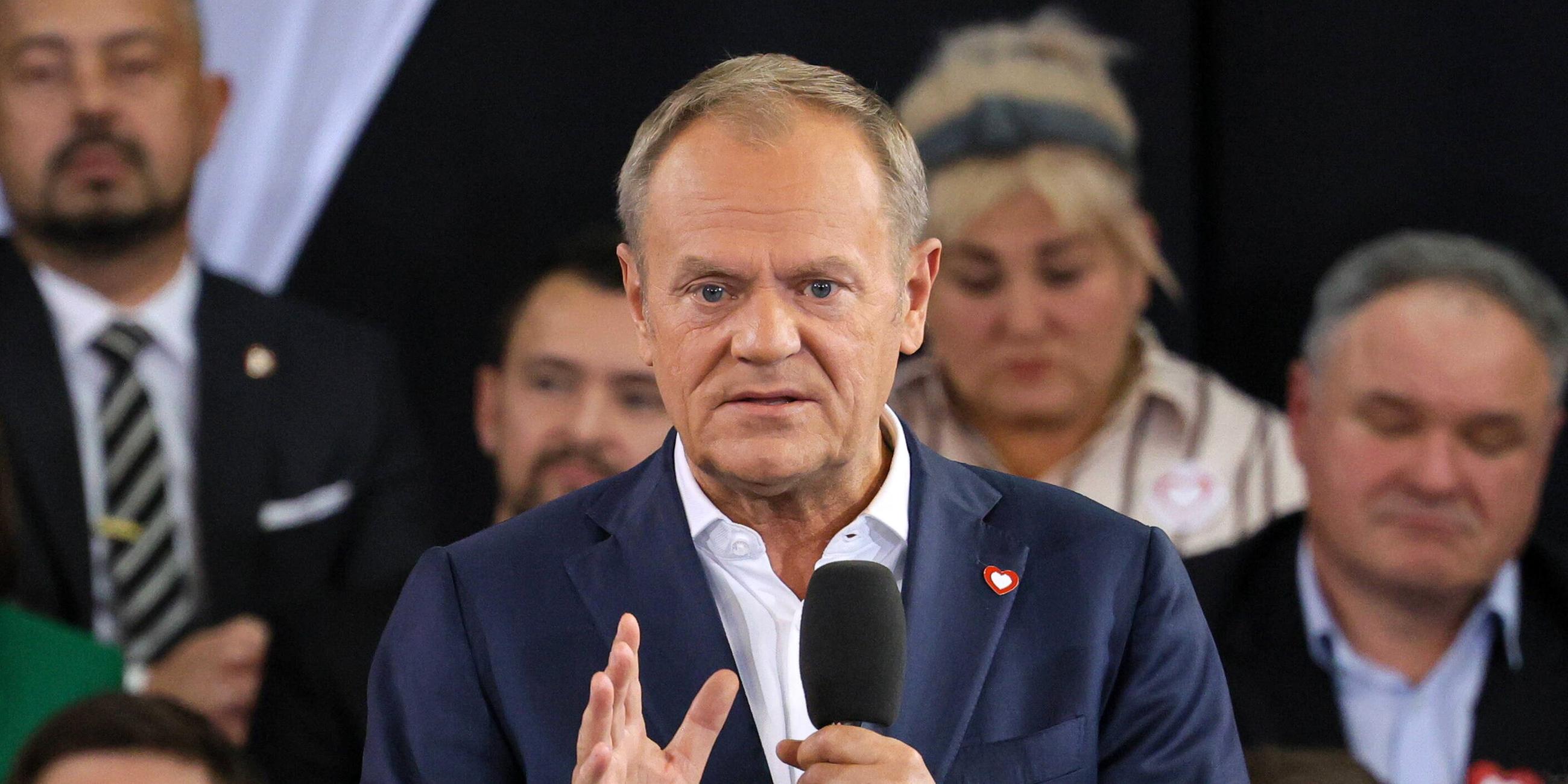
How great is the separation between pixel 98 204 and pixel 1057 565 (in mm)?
2687

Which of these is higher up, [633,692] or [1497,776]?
[633,692]

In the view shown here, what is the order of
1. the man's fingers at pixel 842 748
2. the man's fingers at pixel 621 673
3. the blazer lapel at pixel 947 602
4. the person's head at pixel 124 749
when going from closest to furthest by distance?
the man's fingers at pixel 842 748 < the man's fingers at pixel 621 673 < the blazer lapel at pixel 947 602 < the person's head at pixel 124 749

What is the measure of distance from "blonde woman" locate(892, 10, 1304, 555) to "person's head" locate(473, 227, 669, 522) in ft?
2.07

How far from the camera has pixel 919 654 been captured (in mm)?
1719

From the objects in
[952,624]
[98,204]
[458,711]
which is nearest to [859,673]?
[952,624]

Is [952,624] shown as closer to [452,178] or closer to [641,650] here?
[641,650]

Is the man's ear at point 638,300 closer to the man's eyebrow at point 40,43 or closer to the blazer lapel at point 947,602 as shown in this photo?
the blazer lapel at point 947,602

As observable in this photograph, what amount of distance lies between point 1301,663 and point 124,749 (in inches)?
95.6

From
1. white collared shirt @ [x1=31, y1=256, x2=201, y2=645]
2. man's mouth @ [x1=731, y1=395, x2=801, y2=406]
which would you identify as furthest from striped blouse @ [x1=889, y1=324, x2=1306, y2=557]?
man's mouth @ [x1=731, y1=395, x2=801, y2=406]

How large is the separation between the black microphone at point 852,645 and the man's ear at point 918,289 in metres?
0.38

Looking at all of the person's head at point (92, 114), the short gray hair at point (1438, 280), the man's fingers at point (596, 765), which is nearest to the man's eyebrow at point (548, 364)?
the person's head at point (92, 114)

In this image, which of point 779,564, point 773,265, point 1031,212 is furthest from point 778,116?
point 1031,212

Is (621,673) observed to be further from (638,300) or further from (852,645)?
(638,300)

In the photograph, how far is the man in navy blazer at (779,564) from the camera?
66.9 inches
